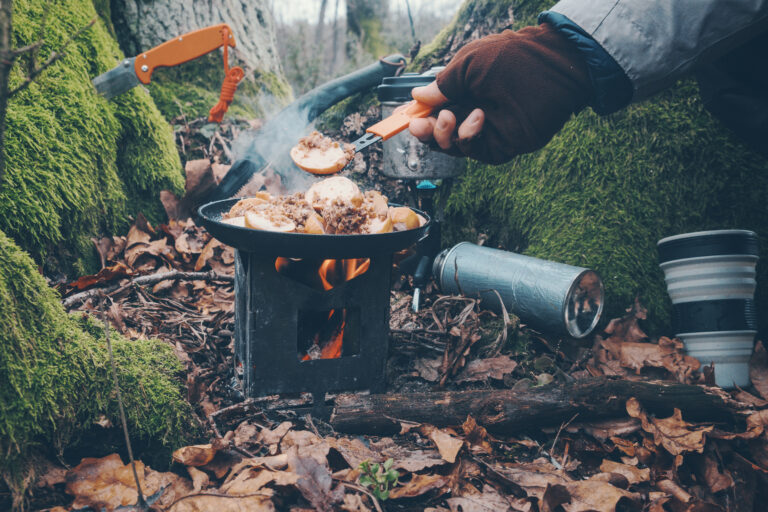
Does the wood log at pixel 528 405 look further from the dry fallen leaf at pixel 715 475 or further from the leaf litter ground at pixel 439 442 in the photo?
the dry fallen leaf at pixel 715 475

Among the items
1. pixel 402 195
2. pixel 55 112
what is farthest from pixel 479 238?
pixel 55 112

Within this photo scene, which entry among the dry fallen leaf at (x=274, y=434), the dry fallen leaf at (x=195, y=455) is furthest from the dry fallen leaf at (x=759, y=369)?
the dry fallen leaf at (x=195, y=455)

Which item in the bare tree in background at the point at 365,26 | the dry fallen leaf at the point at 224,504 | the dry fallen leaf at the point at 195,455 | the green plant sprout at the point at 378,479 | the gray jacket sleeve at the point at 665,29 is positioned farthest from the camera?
the bare tree in background at the point at 365,26

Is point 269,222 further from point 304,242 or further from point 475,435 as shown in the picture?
point 475,435

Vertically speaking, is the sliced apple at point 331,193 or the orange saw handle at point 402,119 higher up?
the orange saw handle at point 402,119

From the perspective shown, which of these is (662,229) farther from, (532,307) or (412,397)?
(412,397)

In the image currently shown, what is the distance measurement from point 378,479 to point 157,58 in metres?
4.02

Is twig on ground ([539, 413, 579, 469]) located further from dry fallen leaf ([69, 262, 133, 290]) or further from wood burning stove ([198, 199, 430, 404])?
dry fallen leaf ([69, 262, 133, 290])

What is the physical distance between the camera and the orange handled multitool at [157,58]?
12.7 feet

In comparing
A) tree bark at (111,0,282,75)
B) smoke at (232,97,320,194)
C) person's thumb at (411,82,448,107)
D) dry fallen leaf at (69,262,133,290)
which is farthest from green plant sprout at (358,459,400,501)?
tree bark at (111,0,282,75)

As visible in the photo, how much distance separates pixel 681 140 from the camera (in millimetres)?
3467

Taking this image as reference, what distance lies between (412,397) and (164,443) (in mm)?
1100

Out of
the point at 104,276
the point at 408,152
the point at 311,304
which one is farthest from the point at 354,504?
the point at 408,152

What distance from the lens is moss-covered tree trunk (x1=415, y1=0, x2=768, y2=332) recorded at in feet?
10.9
